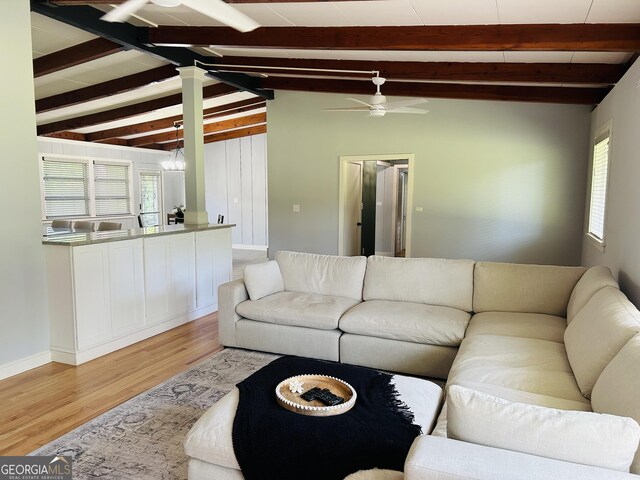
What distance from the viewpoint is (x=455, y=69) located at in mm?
4766

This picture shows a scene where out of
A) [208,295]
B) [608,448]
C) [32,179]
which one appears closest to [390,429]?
[608,448]

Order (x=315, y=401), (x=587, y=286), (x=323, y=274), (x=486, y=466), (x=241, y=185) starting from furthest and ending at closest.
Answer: (x=241, y=185) < (x=323, y=274) < (x=587, y=286) < (x=315, y=401) < (x=486, y=466)

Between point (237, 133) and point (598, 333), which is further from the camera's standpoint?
point (237, 133)

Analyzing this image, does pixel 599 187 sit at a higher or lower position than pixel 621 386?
higher

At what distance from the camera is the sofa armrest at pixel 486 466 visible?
109 cm

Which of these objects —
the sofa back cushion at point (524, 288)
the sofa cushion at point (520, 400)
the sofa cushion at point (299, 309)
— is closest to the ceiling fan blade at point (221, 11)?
the sofa cushion at point (299, 309)

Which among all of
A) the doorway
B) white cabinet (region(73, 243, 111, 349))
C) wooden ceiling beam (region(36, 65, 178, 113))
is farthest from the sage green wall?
the doorway

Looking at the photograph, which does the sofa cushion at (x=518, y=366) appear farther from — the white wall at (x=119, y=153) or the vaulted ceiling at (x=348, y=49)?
the white wall at (x=119, y=153)

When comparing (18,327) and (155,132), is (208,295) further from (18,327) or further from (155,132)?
(155,132)

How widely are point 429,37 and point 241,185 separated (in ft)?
26.4

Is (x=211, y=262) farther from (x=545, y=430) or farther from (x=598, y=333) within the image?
(x=545, y=430)

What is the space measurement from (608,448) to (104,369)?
345 cm

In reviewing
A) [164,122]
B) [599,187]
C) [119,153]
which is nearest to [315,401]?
[599,187]

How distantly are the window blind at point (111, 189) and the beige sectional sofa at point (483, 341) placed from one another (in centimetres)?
719
